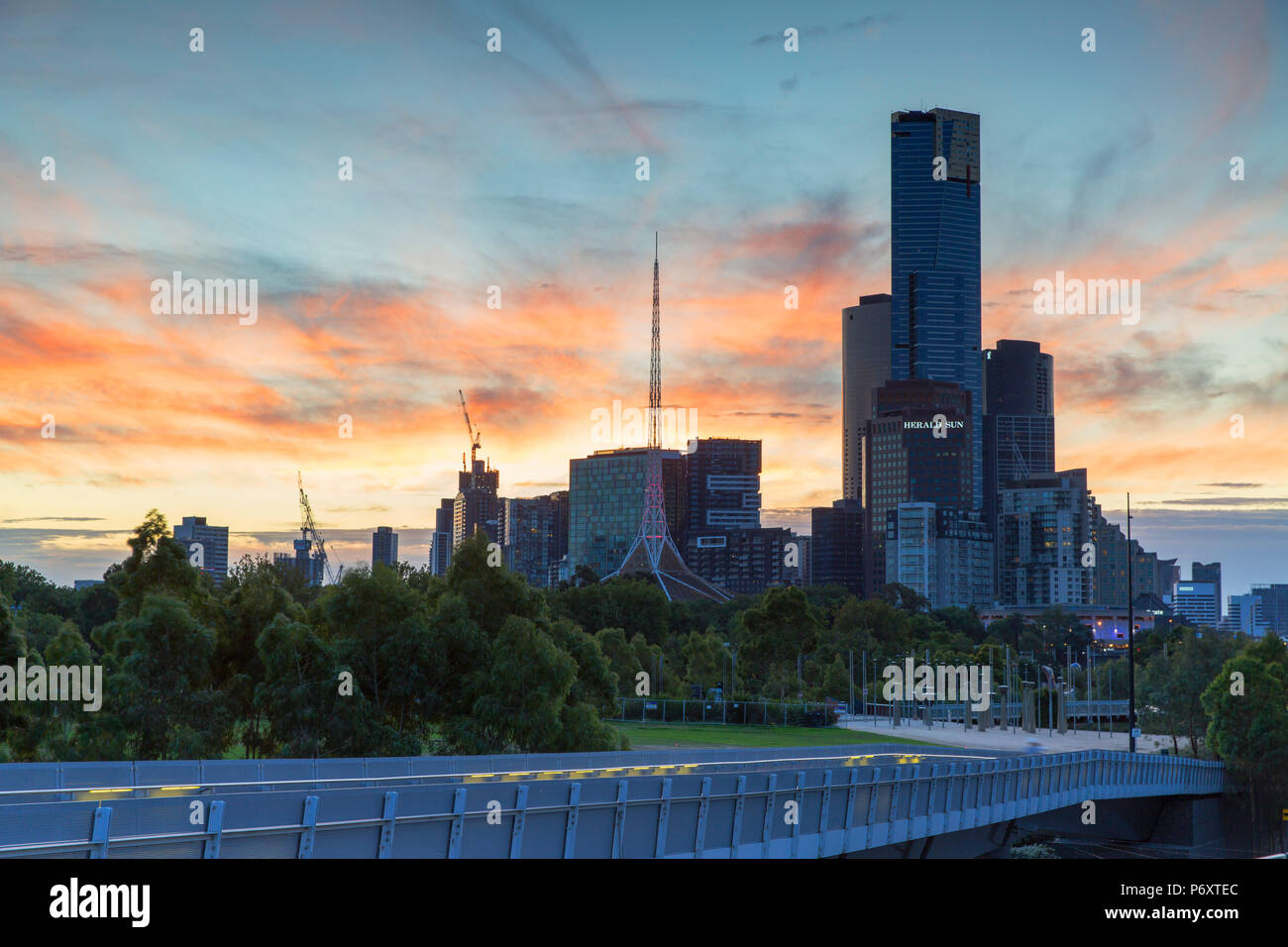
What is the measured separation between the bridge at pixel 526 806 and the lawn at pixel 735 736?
93.2ft

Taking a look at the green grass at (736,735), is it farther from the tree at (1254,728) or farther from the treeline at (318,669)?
the tree at (1254,728)

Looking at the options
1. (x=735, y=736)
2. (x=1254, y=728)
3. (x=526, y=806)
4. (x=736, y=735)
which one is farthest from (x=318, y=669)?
(x=1254, y=728)

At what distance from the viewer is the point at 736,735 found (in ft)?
288

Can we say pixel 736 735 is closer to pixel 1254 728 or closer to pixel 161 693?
pixel 1254 728

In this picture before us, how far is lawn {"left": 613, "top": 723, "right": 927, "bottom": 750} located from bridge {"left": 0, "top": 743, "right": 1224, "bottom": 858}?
28.4 meters

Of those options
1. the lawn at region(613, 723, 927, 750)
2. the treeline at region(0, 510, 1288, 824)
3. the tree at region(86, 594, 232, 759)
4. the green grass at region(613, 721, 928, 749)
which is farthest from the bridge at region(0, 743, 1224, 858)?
the green grass at region(613, 721, 928, 749)

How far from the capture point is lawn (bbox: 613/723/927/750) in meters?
77.9

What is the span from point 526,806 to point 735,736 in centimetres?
6598

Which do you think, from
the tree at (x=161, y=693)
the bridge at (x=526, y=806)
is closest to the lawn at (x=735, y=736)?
the tree at (x=161, y=693)

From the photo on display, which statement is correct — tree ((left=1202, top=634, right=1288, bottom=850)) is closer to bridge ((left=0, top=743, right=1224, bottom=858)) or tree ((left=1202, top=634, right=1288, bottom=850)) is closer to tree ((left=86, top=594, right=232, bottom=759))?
bridge ((left=0, top=743, right=1224, bottom=858))

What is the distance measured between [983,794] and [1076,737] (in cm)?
6021

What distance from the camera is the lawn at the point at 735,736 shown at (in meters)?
77.9

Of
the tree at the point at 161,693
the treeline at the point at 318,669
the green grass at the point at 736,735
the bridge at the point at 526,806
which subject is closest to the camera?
the bridge at the point at 526,806
